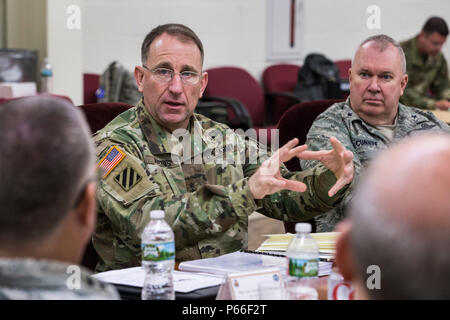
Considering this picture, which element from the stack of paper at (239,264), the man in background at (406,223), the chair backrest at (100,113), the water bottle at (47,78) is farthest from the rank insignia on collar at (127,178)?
the water bottle at (47,78)

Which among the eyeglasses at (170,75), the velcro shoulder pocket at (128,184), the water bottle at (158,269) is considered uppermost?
the eyeglasses at (170,75)

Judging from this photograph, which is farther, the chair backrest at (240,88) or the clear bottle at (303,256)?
the chair backrest at (240,88)

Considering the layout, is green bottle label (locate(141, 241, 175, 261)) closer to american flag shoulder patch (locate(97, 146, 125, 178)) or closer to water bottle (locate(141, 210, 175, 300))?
water bottle (locate(141, 210, 175, 300))

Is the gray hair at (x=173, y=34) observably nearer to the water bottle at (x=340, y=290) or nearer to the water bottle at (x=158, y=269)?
the water bottle at (x=158, y=269)

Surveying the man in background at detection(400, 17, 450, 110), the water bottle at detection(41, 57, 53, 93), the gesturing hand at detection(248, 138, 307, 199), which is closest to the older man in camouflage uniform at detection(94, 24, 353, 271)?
the gesturing hand at detection(248, 138, 307, 199)

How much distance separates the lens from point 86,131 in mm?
956

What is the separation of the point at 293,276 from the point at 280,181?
389 mm

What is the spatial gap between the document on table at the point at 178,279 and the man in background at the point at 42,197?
0.56 metres

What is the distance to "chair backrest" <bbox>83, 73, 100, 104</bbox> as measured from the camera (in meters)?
5.11

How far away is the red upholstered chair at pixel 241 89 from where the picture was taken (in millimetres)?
5582

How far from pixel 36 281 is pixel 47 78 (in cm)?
374

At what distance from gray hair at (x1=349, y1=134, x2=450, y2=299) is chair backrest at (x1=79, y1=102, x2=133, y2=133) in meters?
1.67

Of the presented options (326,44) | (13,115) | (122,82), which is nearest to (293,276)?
(13,115)

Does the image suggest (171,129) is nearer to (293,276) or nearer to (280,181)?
(280,181)
